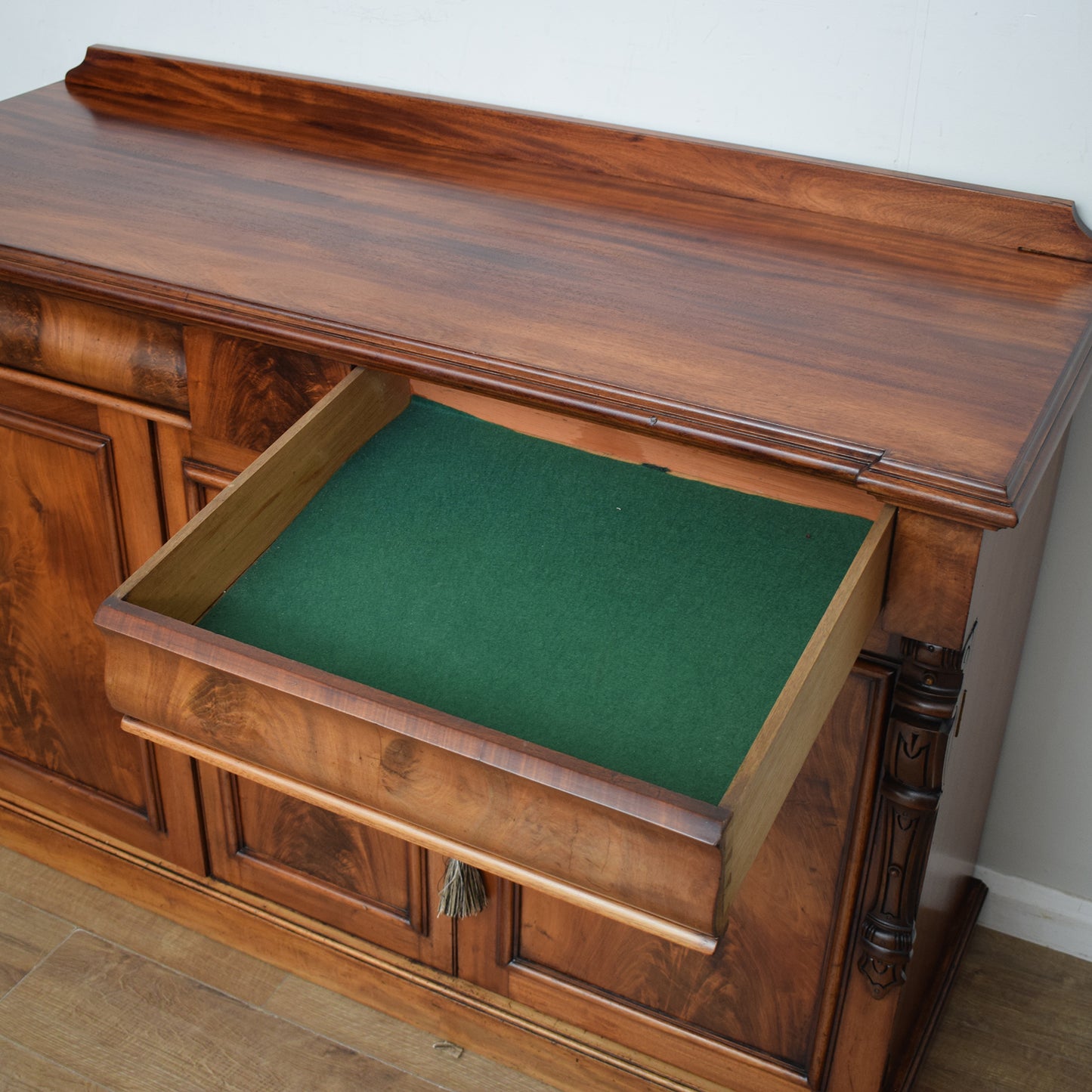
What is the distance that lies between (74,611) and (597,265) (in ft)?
2.42

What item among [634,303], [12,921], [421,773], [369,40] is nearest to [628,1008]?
[421,773]

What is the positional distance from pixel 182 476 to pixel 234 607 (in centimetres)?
33

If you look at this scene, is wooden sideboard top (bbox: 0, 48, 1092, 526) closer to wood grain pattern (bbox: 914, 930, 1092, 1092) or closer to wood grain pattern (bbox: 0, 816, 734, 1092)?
wood grain pattern (bbox: 0, 816, 734, 1092)

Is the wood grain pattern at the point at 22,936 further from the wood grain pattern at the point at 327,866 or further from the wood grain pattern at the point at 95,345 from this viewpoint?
the wood grain pattern at the point at 95,345

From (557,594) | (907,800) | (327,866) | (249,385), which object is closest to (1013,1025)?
(907,800)

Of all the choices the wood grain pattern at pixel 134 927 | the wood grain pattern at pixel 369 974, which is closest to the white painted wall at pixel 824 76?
the wood grain pattern at pixel 369 974

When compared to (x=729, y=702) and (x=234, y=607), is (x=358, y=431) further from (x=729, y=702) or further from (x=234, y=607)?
(x=729, y=702)

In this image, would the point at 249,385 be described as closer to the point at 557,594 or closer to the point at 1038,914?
the point at 557,594

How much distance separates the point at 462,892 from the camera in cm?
128

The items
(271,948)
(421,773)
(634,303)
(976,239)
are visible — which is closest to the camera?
(421,773)

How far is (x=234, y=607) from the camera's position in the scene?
0.96 meters

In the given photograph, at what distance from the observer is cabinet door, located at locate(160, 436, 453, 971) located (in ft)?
4.54

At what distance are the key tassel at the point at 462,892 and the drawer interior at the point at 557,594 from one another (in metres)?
0.41

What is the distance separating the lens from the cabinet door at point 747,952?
3.55 feet
